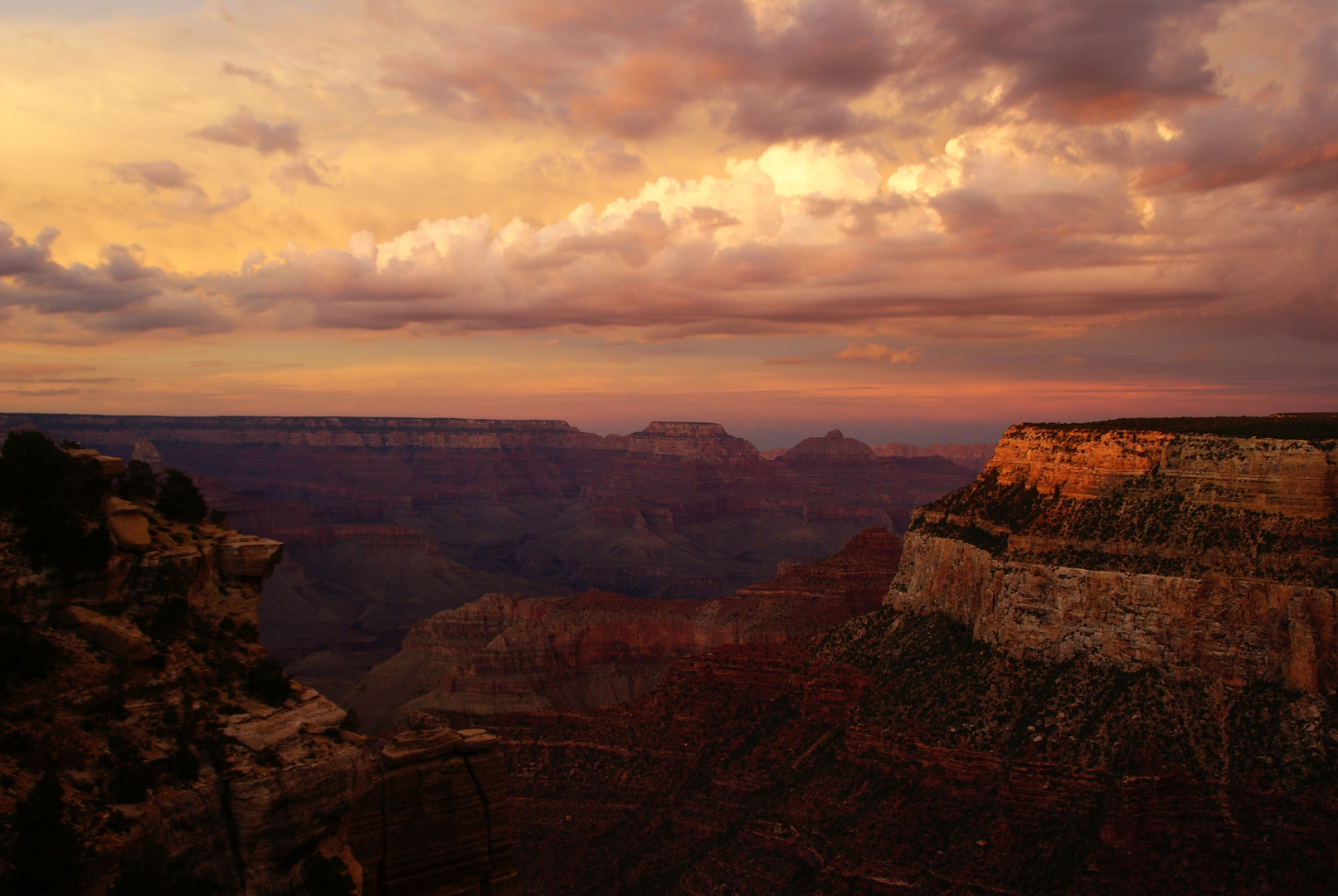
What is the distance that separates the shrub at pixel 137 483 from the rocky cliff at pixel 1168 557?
54.5 metres

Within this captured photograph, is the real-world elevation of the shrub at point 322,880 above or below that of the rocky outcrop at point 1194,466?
below

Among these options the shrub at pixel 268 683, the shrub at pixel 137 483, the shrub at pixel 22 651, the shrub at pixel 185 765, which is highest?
the shrub at pixel 137 483

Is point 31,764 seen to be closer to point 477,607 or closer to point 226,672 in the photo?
point 226,672

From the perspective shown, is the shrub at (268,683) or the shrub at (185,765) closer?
the shrub at (185,765)

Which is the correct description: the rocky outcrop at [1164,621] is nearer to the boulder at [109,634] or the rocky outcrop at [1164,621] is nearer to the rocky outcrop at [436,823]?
the rocky outcrop at [436,823]

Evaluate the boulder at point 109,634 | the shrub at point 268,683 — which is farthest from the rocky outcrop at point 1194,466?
the boulder at point 109,634

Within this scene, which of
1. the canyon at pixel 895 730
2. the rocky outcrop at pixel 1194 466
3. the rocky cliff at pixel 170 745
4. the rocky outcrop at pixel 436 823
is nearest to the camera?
the rocky cliff at pixel 170 745

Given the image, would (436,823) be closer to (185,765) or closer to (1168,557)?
(185,765)

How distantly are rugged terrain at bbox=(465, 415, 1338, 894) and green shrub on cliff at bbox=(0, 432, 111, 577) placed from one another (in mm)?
48485

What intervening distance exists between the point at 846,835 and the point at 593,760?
970 inches

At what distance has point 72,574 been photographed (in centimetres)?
2416

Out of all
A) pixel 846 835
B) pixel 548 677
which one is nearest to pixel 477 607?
pixel 548 677

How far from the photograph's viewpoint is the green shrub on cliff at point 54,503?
949 inches

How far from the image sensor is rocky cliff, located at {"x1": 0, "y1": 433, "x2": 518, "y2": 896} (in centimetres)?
2047
